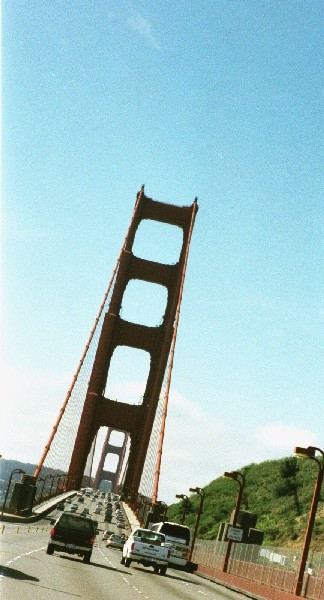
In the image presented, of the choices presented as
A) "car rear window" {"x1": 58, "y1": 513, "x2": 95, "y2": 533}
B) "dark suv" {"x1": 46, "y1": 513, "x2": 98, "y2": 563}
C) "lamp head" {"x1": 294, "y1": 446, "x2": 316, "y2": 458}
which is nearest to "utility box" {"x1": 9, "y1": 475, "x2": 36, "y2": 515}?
"dark suv" {"x1": 46, "y1": 513, "x2": 98, "y2": 563}

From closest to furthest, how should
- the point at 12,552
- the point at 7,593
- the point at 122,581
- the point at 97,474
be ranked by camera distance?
the point at 7,593 → the point at 122,581 → the point at 12,552 → the point at 97,474

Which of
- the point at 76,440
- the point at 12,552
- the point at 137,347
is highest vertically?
the point at 137,347

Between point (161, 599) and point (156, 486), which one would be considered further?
point (156, 486)

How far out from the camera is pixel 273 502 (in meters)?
83.5

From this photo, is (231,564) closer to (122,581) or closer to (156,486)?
(122,581)

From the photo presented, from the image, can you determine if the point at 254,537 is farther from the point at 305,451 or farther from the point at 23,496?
the point at 305,451

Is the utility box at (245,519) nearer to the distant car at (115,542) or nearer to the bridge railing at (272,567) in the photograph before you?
the bridge railing at (272,567)

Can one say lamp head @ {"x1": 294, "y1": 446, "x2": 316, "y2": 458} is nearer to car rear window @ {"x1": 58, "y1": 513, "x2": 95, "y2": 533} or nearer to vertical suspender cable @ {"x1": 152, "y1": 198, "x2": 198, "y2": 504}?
car rear window @ {"x1": 58, "y1": 513, "x2": 95, "y2": 533}

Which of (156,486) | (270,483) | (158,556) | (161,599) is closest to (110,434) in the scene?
(270,483)

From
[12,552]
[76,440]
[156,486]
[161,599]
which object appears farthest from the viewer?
[76,440]

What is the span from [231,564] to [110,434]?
492 ft

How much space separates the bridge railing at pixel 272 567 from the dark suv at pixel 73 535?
664 cm

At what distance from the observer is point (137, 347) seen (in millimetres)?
89438

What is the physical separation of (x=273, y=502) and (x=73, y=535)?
192ft
